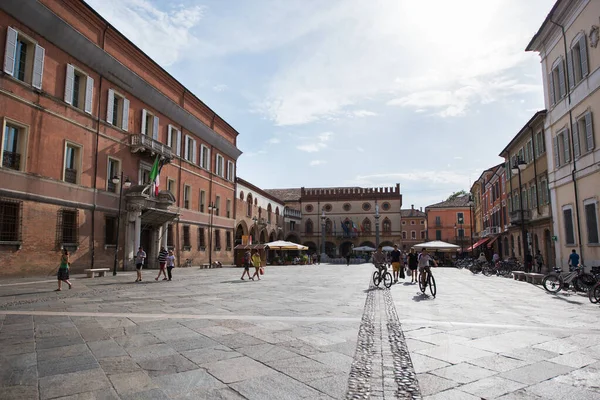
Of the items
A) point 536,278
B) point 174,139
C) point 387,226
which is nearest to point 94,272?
point 174,139

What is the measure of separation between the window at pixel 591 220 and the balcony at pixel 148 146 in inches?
907

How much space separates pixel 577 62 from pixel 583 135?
346cm

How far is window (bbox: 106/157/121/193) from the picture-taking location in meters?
22.0

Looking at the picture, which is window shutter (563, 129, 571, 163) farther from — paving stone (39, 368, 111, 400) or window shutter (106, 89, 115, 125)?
window shutter (106, 89, 115, 125)

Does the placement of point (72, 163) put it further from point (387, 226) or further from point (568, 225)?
point (387, 226)

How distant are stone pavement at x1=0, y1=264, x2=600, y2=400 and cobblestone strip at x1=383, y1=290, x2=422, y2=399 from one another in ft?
0.05

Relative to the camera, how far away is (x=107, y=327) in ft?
22.3

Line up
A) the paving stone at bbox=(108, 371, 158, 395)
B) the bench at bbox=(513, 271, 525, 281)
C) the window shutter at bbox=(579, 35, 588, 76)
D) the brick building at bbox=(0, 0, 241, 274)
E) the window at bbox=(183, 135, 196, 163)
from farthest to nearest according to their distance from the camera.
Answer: the window at bbox=(183, 135, 196, 163)
the bench at bbox=(513, 271, 525, 281)
the window shutter at bbox=(579, 35, 588, 76)
the brick building at bbox=(0, 0, 241, 274)
the paving stone at bbox=(108, 371, 158, 395)

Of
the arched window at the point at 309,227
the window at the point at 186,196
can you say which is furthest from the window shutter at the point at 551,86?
the arched window at the point at 309,227

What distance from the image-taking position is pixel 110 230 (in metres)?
22.1

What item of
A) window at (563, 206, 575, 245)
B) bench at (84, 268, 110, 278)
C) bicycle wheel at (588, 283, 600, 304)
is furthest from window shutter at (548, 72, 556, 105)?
bench at (84, 268, 110, 278)

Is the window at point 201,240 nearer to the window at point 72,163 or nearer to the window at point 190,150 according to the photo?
the window at point 190,150

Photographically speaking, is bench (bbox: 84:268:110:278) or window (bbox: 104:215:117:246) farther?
window (bbox: 104:215:117:246)

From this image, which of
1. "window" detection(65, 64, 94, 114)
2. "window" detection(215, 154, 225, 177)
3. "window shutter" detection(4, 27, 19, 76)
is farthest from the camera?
"window" detection(215, 154, 225, 177)
